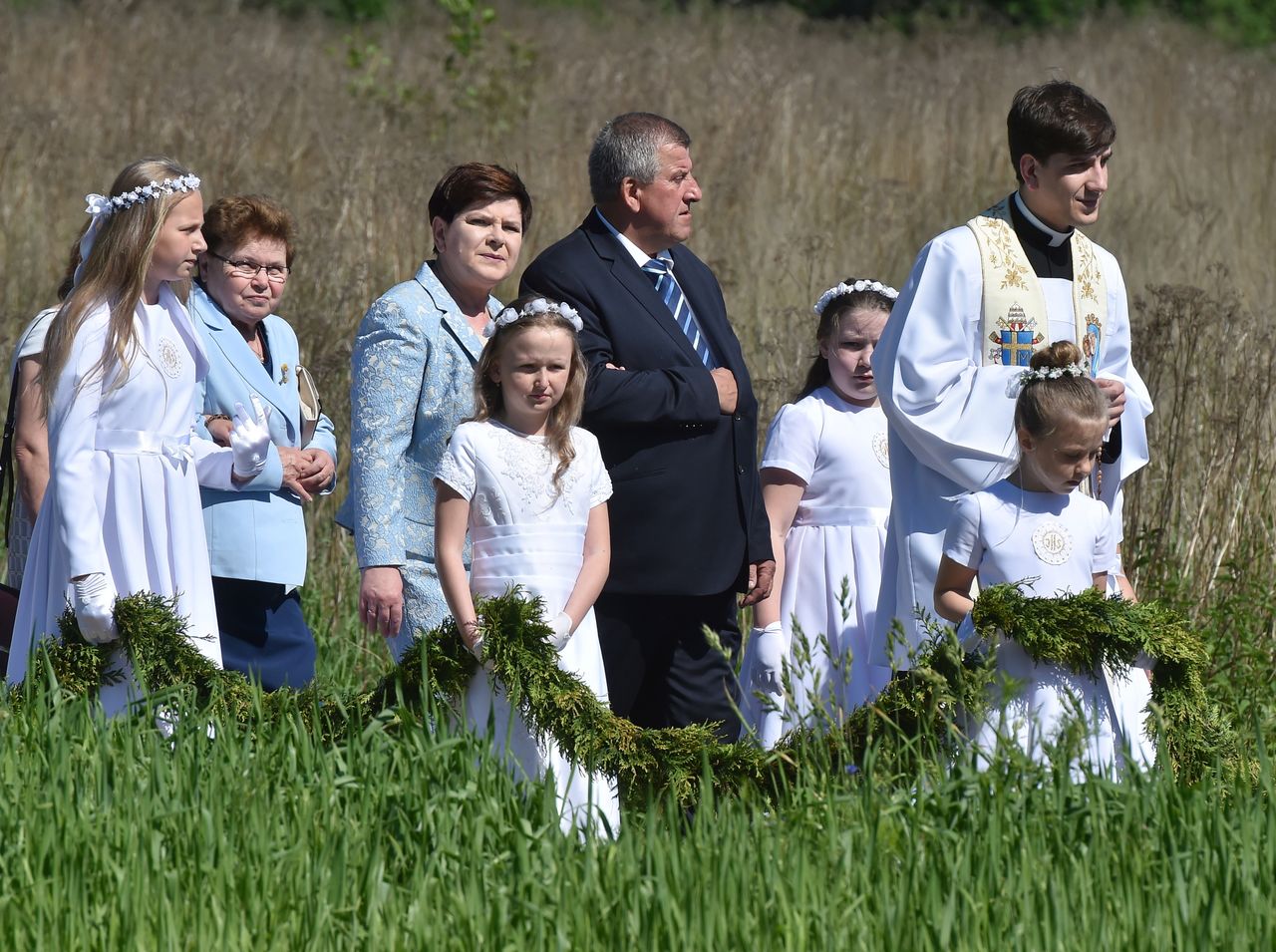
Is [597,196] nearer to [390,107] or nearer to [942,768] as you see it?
[942,768]

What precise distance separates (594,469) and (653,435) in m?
0.32

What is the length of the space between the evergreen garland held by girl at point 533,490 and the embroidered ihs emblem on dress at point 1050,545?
39.6 inches

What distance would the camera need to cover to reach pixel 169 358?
4629mm

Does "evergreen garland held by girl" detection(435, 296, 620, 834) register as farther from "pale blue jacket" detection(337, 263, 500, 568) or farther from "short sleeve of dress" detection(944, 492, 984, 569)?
"short sleeve of dress" detection(944, 492, 984, 569)

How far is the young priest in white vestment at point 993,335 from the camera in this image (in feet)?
15.2

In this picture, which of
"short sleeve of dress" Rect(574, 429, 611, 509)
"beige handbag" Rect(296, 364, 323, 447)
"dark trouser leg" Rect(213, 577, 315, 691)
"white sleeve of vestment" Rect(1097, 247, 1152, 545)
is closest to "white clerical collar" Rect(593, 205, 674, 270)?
"short sleeve of dress" Rect(574, 429, 611, 509)

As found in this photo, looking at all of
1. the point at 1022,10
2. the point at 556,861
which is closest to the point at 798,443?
the point at 556,861

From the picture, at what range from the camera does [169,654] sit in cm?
429

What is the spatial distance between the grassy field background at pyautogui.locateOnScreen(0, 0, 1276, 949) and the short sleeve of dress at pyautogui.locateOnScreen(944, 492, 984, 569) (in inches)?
26.4

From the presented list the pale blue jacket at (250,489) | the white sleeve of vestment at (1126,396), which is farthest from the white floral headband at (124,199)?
the white sleeve of vestment at (1126,396)

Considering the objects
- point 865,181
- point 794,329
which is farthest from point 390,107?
point 794,329

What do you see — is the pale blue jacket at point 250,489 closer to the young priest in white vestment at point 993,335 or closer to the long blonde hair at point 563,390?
the long blonde hair at point 563,390

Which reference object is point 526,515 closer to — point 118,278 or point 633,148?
point 633,148

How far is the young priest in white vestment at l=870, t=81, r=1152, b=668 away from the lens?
463 centimetres
